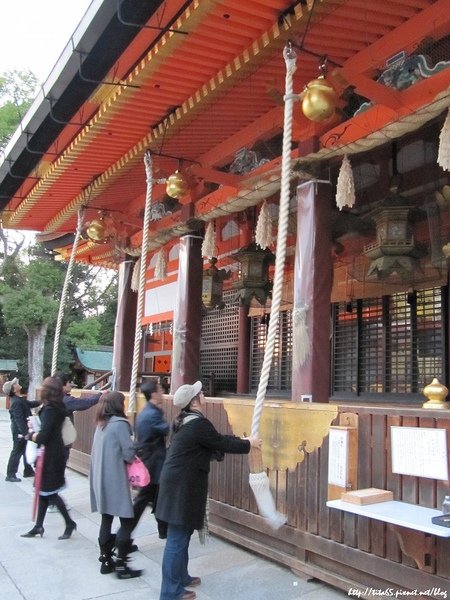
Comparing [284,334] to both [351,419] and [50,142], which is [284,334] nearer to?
[50,142]

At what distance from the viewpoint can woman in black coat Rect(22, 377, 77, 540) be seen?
18.5ft

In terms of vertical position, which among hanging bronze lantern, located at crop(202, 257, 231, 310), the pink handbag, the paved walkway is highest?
hanging bronze lantern, located at crop(202, 257, 231, 310)

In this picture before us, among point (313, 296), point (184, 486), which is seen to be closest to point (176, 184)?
point (313, 296)

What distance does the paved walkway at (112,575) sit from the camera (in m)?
4.27

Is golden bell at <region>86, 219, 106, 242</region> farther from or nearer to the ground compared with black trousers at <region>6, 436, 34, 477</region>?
farther from the ground

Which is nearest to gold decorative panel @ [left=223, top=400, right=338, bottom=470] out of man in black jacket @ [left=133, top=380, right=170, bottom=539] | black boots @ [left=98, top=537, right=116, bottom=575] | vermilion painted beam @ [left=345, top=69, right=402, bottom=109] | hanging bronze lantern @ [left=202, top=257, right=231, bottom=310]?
man in black jacket @ [left=133, top=380, right=170, bottom=539]

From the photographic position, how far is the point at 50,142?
7414mm

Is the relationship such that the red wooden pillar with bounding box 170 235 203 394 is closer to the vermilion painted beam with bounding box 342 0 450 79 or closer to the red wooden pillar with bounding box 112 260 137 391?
the red wooden pillar with bounding box 112 260 137 391

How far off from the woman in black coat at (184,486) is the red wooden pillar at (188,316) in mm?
4112

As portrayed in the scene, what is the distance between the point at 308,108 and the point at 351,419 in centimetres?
250

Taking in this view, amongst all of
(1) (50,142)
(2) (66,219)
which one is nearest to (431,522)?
(1) (50,142)

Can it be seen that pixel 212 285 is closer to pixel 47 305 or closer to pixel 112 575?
pixel 112 575

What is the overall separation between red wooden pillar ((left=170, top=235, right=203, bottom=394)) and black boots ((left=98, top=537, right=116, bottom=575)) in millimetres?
3420

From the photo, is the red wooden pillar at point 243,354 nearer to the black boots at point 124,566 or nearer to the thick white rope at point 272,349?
the black boots at point 124,566
